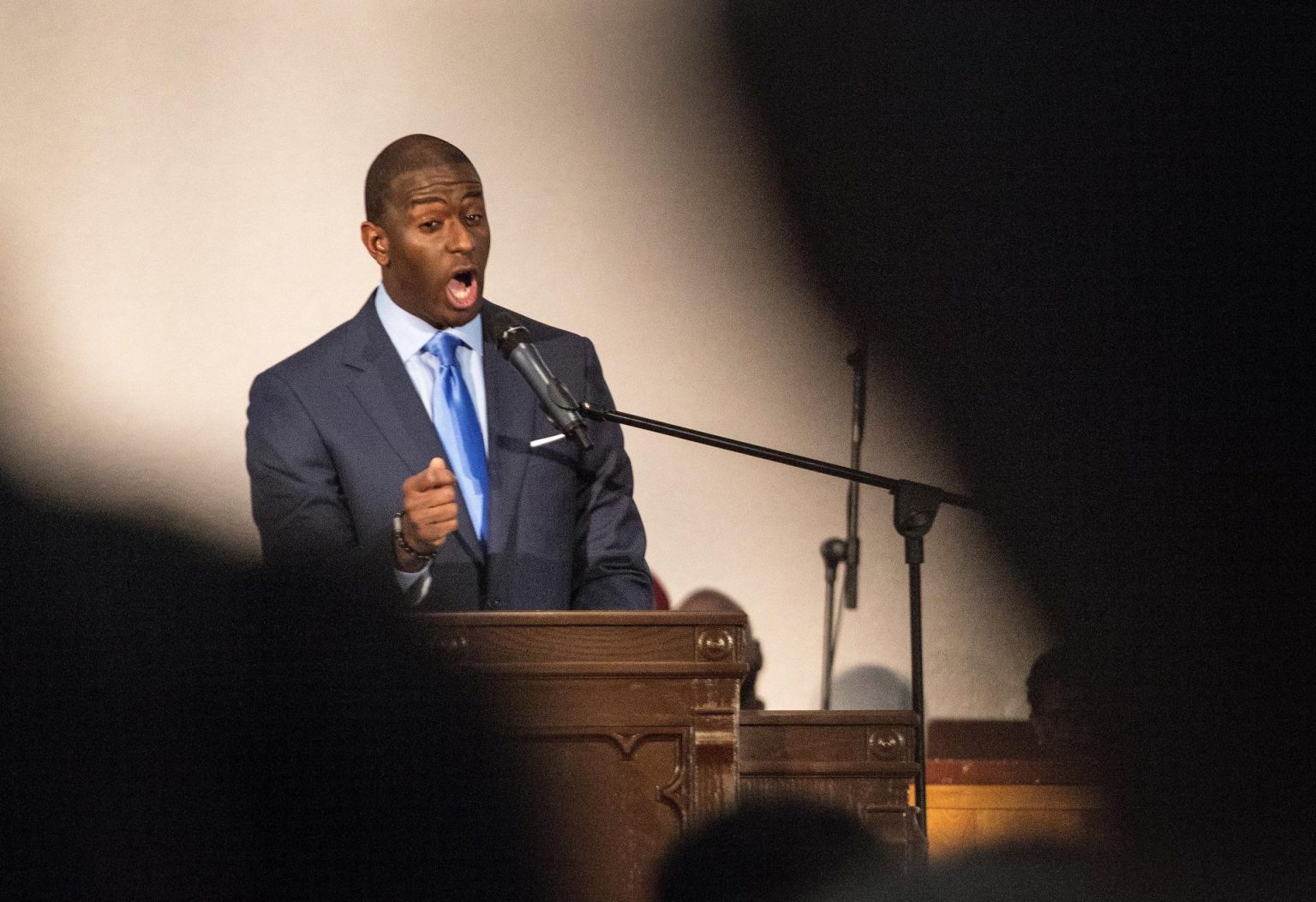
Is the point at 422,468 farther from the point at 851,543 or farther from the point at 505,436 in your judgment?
the point at 851,543

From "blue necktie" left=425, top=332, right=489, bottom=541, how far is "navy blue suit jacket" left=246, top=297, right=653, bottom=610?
35 mm

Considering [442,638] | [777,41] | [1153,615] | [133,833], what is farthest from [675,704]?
[777,41]

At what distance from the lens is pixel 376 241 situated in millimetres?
3422

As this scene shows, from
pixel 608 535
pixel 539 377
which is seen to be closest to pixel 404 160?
pixel 539 377

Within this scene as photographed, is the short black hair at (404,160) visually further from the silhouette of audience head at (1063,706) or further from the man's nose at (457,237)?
the silhouette of audience head at (1063,706)

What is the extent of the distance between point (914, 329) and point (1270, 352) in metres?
0.89

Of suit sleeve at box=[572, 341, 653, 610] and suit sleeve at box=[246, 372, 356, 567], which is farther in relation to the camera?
suit sleeve at box=[572, 341, 653, 610]

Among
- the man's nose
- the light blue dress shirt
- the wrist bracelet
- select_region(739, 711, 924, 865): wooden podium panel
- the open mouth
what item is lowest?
select_region(739, 711, 924, 865): wooden podium panel

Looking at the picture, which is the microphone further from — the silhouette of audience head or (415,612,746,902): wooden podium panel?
the silhouette of audience head

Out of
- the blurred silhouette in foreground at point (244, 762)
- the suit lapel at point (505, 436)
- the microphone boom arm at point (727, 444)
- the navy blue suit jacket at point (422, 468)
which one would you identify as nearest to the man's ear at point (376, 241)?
the navy blue suit jacket at point (422, 468)

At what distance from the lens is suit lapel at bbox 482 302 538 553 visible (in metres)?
3.22

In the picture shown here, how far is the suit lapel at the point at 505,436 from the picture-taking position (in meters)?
3.22

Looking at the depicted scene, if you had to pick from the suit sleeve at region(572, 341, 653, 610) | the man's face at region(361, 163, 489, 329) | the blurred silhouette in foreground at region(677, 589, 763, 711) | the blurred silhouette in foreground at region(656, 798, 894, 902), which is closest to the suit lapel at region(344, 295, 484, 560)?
the man's face at region(361, 163, 489, 329)

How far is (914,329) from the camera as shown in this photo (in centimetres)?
467
